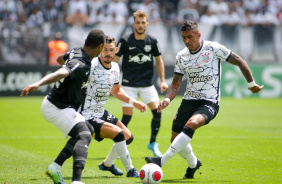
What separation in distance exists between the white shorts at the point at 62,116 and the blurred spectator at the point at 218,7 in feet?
63.8

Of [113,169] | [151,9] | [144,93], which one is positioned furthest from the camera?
[151,9]

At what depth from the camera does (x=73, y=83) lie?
18.9ft

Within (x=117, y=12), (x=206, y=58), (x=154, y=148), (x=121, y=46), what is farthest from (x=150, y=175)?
(x=117, y=12)

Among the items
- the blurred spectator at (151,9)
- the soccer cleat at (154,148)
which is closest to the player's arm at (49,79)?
the soccer cleat at (154,148)

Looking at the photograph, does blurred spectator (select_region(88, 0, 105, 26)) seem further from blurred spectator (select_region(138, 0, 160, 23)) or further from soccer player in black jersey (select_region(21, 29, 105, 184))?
soccer player in black jersey (select_region(21, 29, 105, 184))

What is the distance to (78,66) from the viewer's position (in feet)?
18.2

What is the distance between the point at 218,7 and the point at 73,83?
19835mm

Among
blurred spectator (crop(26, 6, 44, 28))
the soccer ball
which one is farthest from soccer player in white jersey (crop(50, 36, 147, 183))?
blurred spectator (crop(26, 6, 44, 28))

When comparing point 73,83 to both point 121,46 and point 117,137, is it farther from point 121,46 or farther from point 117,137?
point 121,46

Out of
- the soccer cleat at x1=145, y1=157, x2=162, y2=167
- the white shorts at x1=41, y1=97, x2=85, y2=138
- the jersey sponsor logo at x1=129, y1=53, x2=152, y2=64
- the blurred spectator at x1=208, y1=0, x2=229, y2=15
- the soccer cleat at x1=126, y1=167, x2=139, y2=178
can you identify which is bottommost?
the soccer cleat at x1=126, y1=167, x2=139, y2=178

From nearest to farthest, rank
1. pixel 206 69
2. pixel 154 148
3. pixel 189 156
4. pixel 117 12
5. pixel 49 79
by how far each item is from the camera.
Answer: pixel 49 79 → pixel 189 156 → pixel 206 69 → pixel 154 148 → pixel 117 12

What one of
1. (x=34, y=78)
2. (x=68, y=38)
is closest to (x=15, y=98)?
(x=34, y=78)

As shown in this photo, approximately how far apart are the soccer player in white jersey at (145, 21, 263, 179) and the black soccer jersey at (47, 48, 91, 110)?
1.46 metres

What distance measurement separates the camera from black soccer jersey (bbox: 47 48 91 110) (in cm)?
556
